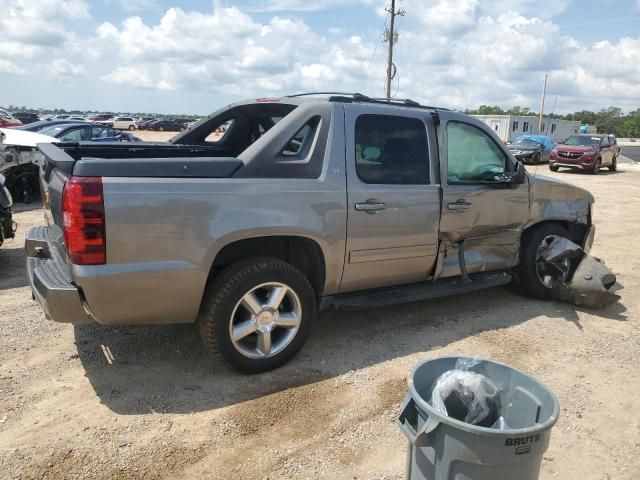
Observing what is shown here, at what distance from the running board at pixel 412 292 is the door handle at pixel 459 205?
68 cm

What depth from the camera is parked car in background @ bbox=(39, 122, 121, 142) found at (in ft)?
39.5

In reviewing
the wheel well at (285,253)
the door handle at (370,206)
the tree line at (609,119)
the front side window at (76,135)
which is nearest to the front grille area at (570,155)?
the front side window at (76,135)

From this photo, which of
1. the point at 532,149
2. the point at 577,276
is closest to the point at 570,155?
the point at 532,149

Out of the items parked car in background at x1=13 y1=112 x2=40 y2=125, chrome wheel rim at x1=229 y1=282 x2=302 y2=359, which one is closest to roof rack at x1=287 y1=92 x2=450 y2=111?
chrome wheel rim at x1=229 y1=282 x2=302 y2=359

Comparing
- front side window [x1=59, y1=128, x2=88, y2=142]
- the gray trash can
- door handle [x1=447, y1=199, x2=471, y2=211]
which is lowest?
the gray trash can

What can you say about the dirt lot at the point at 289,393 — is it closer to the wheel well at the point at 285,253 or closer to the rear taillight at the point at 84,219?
the wheel well at the point at 285,253

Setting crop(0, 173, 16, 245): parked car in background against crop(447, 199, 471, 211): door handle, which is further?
crop(0, 173, 16, 245): parked car in background

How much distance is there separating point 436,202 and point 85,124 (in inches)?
459

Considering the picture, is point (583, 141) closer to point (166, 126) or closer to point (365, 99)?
point (365, 99)

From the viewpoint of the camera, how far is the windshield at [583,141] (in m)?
22.1

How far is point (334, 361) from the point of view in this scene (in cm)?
396

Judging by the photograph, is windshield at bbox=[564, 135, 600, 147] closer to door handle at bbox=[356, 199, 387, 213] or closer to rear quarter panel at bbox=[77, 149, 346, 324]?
door handle at bbox=[356, 199, 387, 213]

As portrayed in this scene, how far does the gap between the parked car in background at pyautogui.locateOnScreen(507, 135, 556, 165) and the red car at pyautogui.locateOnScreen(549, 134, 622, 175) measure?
1.86m

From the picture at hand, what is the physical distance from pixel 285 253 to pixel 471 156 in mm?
1951
